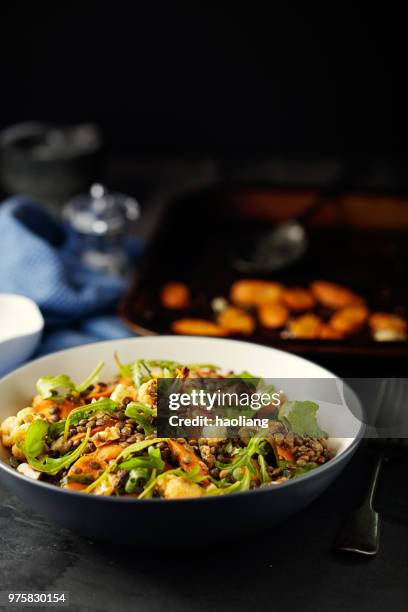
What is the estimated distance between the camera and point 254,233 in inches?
108

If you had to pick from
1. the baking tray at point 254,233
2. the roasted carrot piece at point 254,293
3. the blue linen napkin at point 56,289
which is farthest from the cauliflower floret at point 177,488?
the roasted carrot piece at point 254,293

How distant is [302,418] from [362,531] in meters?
0.21

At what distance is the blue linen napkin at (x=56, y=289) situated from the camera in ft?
6.96

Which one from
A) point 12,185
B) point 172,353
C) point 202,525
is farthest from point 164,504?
point 12,185

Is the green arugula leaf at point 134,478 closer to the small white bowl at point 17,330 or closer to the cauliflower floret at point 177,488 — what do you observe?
the cauliflower floret at point 177,488

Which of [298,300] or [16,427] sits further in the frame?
[298,300]

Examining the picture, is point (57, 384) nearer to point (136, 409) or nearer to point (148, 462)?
point (136, 409)

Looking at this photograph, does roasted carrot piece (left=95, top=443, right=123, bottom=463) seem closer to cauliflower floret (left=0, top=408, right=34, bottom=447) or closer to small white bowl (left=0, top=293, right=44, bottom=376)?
cauliflower floret (left=0, top=408, right=34, bottom=447)

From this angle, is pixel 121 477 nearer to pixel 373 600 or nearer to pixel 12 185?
pixel 373 600

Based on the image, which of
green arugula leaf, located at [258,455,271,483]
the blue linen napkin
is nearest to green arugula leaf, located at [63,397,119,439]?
green arugula leaf, located at [258,455,271,483]

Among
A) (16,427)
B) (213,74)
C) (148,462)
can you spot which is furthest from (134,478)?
(213,74)

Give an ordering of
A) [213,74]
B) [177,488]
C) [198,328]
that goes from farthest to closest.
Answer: [213,74]
[198,328]
[177,488]

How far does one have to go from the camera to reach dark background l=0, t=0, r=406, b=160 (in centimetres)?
328

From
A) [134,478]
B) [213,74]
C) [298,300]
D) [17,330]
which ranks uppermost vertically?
[213,74]
